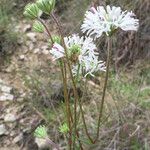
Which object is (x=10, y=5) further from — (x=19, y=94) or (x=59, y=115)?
(x=59, y=115)

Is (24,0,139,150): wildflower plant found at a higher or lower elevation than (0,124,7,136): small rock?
higher

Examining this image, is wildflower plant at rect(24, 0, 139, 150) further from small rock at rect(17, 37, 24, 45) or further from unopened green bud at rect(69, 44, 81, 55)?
small rock at rect(17, 37, 24, 45)

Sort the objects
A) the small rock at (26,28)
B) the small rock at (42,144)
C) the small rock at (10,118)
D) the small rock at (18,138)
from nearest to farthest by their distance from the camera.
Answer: the small rock at (42,144)
the small rock at (18,138)
the small rock at (10,118)
the small rock at (26,28)

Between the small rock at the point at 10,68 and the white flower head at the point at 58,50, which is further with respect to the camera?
the small rock at the point at 10,68

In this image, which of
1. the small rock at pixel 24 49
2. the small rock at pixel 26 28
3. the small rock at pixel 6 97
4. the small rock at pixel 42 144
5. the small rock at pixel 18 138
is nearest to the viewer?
the small rock at pixel 42 144

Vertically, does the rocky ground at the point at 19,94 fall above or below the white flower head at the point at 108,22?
below

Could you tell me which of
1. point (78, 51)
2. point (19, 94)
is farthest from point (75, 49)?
point (19, 94)

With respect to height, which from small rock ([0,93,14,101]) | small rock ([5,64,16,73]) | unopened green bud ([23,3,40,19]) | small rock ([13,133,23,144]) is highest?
unopened green bud ([23,3,40,19])

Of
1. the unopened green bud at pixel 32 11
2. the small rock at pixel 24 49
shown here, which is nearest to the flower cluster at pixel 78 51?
the unopened green bud at pixel 32 11

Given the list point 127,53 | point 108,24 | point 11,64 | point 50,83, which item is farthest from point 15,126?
point 108,24

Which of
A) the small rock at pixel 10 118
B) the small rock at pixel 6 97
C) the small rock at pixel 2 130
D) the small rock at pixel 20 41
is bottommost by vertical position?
the small rock at pixel 2 130

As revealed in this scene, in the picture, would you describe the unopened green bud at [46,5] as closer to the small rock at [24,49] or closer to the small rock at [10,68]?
the small rock at [10,68]

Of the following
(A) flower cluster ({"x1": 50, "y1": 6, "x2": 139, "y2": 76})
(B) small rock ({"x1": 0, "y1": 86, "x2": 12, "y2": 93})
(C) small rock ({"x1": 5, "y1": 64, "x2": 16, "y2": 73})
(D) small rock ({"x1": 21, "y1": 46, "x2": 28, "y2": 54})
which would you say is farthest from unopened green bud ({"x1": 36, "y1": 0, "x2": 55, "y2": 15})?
(D) small rock ({"x1": 21, "y1": 46, "x2": 28, "y2": 54})
